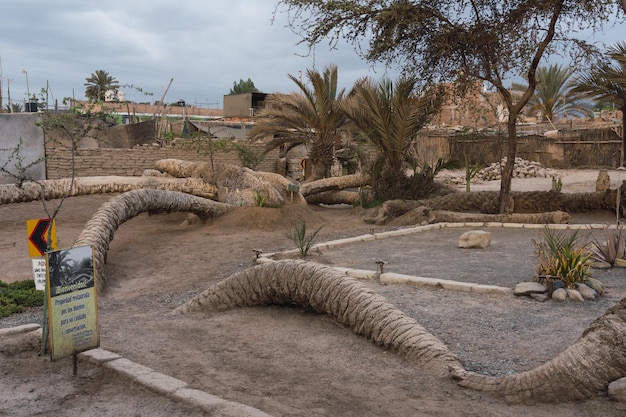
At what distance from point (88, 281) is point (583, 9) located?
12.1 m

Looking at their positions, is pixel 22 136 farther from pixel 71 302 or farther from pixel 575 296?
pixel 575 296

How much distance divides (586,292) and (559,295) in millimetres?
295

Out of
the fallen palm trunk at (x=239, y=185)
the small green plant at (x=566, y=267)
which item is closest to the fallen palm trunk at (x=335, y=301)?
the small green plant at (x=566, y=267)

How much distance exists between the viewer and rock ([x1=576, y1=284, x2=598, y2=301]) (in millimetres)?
6020

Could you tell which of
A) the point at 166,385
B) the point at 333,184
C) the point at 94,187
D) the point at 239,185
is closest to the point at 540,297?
the point at 166,385

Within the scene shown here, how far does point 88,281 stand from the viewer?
14.4 ft

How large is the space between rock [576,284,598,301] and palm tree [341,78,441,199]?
31.0 ft

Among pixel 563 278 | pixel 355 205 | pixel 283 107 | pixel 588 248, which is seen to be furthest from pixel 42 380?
pixel 283 107

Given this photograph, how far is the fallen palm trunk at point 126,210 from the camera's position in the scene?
9.45 m

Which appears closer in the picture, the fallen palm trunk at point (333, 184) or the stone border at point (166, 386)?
the stone border at point (166, 386)

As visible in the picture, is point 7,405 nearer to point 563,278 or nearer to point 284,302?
point 284,302

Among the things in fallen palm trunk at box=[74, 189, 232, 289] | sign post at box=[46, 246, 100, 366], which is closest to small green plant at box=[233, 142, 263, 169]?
fallen palm trunk at box=[74, 189, 232, 289]

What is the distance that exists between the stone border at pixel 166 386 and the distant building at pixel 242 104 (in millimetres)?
29785

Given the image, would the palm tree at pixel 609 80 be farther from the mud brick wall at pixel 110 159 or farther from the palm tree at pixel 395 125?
the mud brick wall at pixel 110 159
